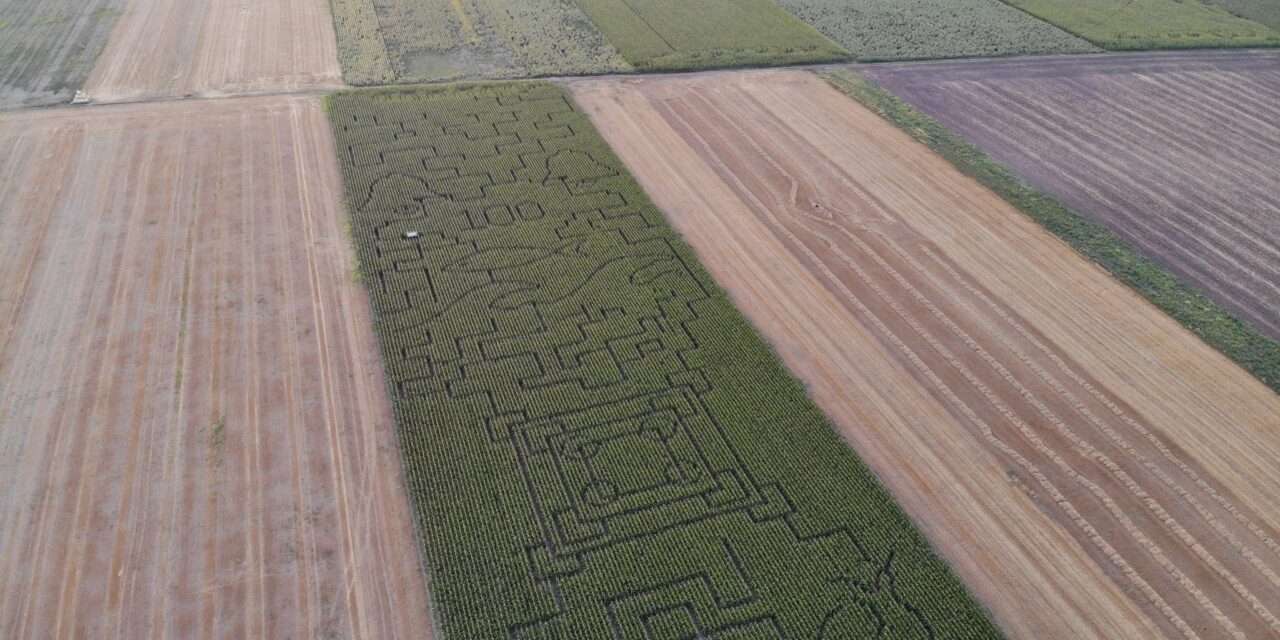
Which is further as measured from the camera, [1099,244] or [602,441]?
[1099,244]

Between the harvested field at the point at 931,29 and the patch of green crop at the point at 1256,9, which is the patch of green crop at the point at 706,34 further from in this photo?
the patch of green crop at the point at 1256,9

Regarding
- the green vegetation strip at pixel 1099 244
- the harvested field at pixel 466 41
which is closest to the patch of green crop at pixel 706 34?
the harvested field at pixel 466 41

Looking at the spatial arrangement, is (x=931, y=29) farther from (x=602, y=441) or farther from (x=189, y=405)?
(x=189, y=405)

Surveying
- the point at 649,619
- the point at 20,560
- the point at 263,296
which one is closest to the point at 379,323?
the point at 263,296

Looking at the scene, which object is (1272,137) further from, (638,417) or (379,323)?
(379,323)

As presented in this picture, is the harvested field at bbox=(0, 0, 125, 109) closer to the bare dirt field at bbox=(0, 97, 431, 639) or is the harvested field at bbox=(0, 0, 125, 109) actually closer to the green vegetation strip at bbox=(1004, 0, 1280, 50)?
the bare dirt field at bbox=(0, 97, 431, 639)

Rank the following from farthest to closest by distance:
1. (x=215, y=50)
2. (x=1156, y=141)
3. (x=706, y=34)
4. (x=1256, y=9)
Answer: (x=1256, y=9), (x=706, y=34), (x=215, y=50), (x=1156, y=141)

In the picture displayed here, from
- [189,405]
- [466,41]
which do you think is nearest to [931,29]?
[466,41]

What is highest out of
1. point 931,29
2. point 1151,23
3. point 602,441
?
point 1151,23
